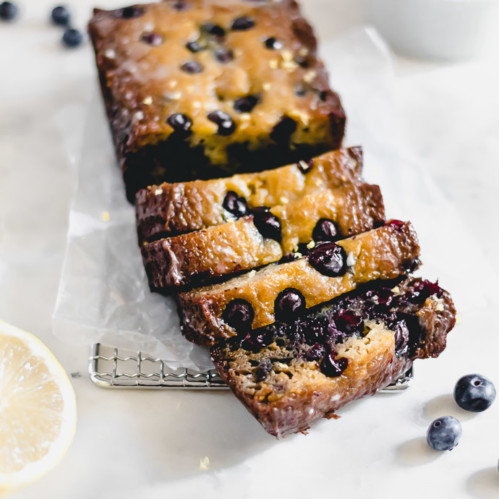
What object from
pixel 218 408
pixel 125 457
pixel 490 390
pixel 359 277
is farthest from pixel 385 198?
pixel 125 457

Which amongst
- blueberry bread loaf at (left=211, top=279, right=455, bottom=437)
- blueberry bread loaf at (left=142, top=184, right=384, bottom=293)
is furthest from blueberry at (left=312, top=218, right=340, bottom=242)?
blueberry bread loaf at (left=211, top=279, right=455, bottom=437)

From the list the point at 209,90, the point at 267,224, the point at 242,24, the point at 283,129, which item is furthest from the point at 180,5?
the point at 267,224

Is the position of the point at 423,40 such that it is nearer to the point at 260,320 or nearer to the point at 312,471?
the point at 260,320

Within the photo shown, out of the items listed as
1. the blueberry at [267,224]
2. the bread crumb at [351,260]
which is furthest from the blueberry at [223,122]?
the bread crumb at [351,260]

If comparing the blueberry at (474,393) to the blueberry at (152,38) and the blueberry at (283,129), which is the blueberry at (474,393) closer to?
the blueberry at (283,129)

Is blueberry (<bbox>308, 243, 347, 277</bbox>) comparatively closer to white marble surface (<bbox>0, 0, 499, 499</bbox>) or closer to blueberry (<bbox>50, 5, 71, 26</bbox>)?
white marble surface (<bbox>0, 0, 499, 499</bbox>)

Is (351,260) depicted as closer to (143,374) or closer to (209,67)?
(143,374)
